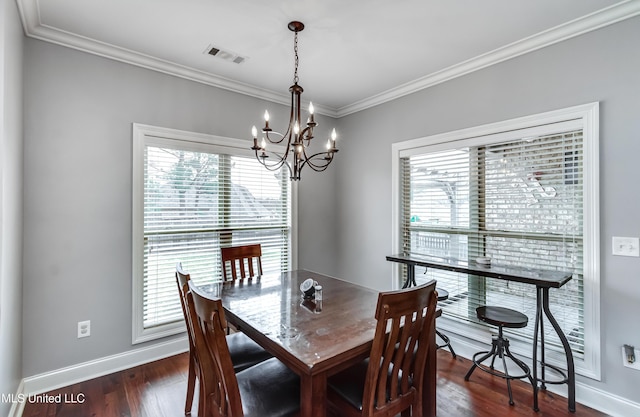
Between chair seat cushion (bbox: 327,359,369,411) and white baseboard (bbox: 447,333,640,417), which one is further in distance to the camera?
white baseboard (bbox: 447,333,640,417)

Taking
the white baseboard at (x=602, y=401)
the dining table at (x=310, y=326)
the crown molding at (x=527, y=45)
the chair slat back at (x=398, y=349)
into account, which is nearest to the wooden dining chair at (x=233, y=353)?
the dining table at (x=310, y=326)

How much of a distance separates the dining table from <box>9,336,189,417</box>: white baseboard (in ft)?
3.39

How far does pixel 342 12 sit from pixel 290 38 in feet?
1.66

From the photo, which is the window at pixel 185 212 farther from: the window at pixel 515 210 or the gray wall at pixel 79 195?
the window at pixel 515 210

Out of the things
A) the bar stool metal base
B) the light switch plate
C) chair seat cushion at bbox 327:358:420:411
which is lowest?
the bar stool metal base

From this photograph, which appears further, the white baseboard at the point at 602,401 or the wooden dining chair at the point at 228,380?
the white baseboard at the point at 602,401

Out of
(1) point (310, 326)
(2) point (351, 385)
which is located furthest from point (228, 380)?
(2) point (351, 385)

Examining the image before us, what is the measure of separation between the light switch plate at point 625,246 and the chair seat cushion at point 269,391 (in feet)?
7.54

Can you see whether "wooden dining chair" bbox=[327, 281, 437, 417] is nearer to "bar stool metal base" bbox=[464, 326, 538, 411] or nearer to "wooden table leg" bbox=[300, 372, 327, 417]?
"wooden table leg" bbox=[300, 372, 327, 417]

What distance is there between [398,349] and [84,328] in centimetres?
251

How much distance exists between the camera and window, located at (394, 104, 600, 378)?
223 cm

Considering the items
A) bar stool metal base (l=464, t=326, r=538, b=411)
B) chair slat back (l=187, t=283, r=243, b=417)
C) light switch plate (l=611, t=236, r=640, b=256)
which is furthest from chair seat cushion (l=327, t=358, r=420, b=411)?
light switch plate (l=611, t=236, r=640, b=256)

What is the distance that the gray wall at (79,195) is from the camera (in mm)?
2285

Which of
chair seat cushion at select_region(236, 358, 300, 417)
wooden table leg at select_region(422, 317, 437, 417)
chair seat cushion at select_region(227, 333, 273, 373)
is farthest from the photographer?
chair seat cushion at select_region(227, 333, 273, 373)
